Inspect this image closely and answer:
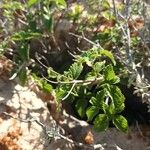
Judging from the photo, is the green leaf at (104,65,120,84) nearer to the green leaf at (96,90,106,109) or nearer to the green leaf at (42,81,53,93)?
the green leaf at (96,90,106,109)

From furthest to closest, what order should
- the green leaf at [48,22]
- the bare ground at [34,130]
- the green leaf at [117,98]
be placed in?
the green leaf at [48,22], the bare ground at [34,130], the green leaf at [117,98]

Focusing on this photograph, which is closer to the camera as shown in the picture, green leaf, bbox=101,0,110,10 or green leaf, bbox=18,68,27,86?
green leaf, bbox=18,68,27,86

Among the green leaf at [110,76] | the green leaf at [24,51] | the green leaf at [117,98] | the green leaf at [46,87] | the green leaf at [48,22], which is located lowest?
the green leaf at [117,98]

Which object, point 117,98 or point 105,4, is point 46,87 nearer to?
point 117,98

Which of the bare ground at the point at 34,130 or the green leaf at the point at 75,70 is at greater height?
the green leaf at the point at 75,70

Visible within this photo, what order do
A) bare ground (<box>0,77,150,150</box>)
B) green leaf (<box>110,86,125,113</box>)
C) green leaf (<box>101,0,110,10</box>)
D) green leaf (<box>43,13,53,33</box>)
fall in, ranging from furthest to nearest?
green leaf (<box>101,0,110,10</box>)
green leaf (<box>43,13,53,33</box>)
bare ground (<box>0,77,150,150</box>)
green leaf (<box>110,86,125,113</box>)

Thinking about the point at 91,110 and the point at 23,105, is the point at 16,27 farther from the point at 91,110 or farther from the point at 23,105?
the point at 91,110

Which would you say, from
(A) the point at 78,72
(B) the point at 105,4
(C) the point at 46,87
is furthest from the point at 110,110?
(B) the point at 105,4

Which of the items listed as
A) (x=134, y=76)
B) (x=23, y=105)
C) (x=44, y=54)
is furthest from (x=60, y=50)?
(x=134, y=76)

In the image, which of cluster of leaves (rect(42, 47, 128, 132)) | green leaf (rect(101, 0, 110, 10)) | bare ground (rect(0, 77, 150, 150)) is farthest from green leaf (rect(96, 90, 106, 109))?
green leaf (rect(101, 0, 110, 10))

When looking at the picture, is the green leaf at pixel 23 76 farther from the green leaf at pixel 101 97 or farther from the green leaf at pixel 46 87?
the green leaf at pixel 101 97

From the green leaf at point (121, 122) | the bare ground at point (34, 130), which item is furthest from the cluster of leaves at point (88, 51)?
the bare ground at point (34, 130)
